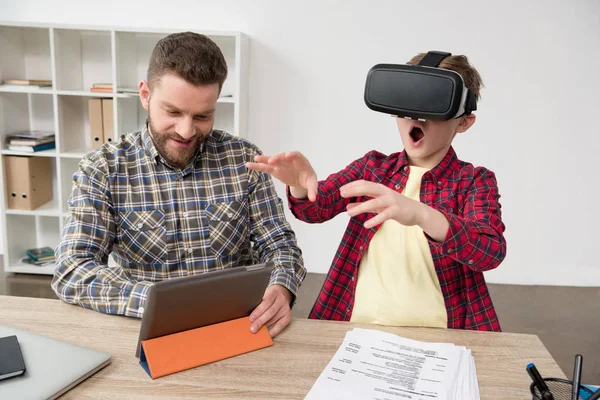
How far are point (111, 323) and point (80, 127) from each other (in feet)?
8.98

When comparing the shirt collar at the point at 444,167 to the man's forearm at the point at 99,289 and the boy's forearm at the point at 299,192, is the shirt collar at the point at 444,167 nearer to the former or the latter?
the boy's forearm at the point at 299,192

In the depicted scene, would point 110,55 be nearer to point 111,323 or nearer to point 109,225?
point 109,225

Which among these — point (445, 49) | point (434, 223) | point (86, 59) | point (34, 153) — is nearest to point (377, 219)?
point (434, 223)

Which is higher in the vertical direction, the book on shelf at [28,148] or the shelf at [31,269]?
the book on shelf at [28,148]

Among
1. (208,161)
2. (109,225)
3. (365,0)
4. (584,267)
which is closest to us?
(109,225)

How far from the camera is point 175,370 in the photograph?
1.02 metres

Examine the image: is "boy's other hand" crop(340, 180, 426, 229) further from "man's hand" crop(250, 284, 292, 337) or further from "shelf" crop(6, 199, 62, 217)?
"shelf" crop(6, 199, 62, 217)

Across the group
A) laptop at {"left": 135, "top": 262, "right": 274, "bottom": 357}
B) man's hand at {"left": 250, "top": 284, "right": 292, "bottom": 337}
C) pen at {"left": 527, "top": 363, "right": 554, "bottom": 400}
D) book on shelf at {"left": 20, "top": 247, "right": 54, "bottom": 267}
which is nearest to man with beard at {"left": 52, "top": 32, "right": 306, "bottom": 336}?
man's hand at {"left": 250, "top": 284, "right": 292, "bottom": 337}

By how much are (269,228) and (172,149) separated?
1.28 ft

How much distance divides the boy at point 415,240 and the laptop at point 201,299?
28cm

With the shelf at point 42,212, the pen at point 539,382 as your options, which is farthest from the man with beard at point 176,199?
the shelf at point 42,212

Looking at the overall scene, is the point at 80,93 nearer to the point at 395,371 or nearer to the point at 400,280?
the point at 400,280

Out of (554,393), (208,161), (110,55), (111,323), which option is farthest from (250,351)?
(110,55)

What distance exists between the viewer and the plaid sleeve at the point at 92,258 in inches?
49.3
